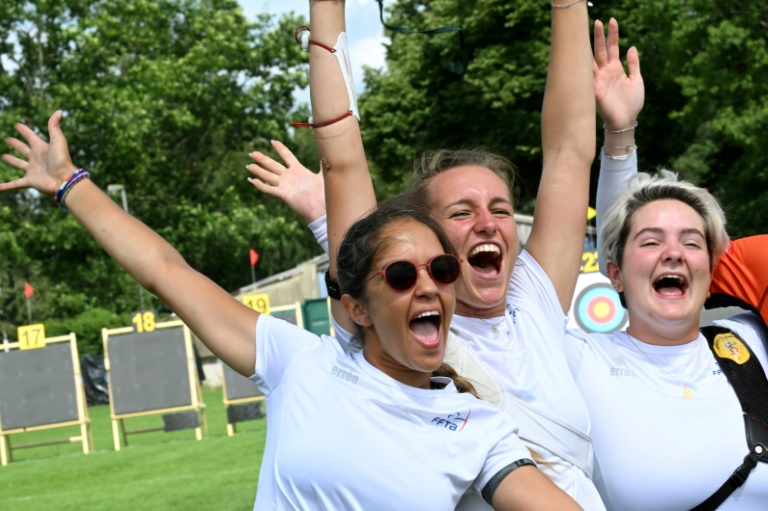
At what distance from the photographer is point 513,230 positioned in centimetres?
313

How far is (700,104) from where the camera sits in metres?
26.7

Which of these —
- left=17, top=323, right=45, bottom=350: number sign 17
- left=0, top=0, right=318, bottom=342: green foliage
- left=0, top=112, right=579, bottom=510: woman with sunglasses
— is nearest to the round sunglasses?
left=0, top=112, right=579, bottom=510: woman with sunglasses

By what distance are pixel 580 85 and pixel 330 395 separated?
1388 mm

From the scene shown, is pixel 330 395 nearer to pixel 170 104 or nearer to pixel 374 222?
pixel 374 222

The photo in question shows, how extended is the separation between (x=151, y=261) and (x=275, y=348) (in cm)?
43

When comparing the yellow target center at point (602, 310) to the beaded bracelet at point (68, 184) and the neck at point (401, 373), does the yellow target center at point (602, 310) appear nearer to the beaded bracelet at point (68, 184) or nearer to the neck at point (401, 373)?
the beaded bracelet at point (68, 184)

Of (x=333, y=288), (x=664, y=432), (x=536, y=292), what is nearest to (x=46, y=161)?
(x=333, y=288)

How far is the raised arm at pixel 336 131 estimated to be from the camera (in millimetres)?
2936

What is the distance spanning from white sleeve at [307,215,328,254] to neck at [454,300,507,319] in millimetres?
418

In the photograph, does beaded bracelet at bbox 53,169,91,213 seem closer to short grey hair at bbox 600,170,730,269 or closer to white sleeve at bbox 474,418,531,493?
white sleeve at bbox 474,418,531,493

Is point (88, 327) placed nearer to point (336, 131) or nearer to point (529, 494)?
point (336, 131)

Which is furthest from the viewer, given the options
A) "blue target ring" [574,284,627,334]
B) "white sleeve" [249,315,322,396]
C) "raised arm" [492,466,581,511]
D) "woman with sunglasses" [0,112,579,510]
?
"blue target ring" [574,284,627,334]

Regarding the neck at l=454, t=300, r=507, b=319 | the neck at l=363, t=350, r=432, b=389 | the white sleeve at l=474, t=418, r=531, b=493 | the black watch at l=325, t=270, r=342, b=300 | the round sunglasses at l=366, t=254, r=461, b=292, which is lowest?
the white sleeve at l=474, t=418, r=531, b=493

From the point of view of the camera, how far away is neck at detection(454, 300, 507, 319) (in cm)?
310
